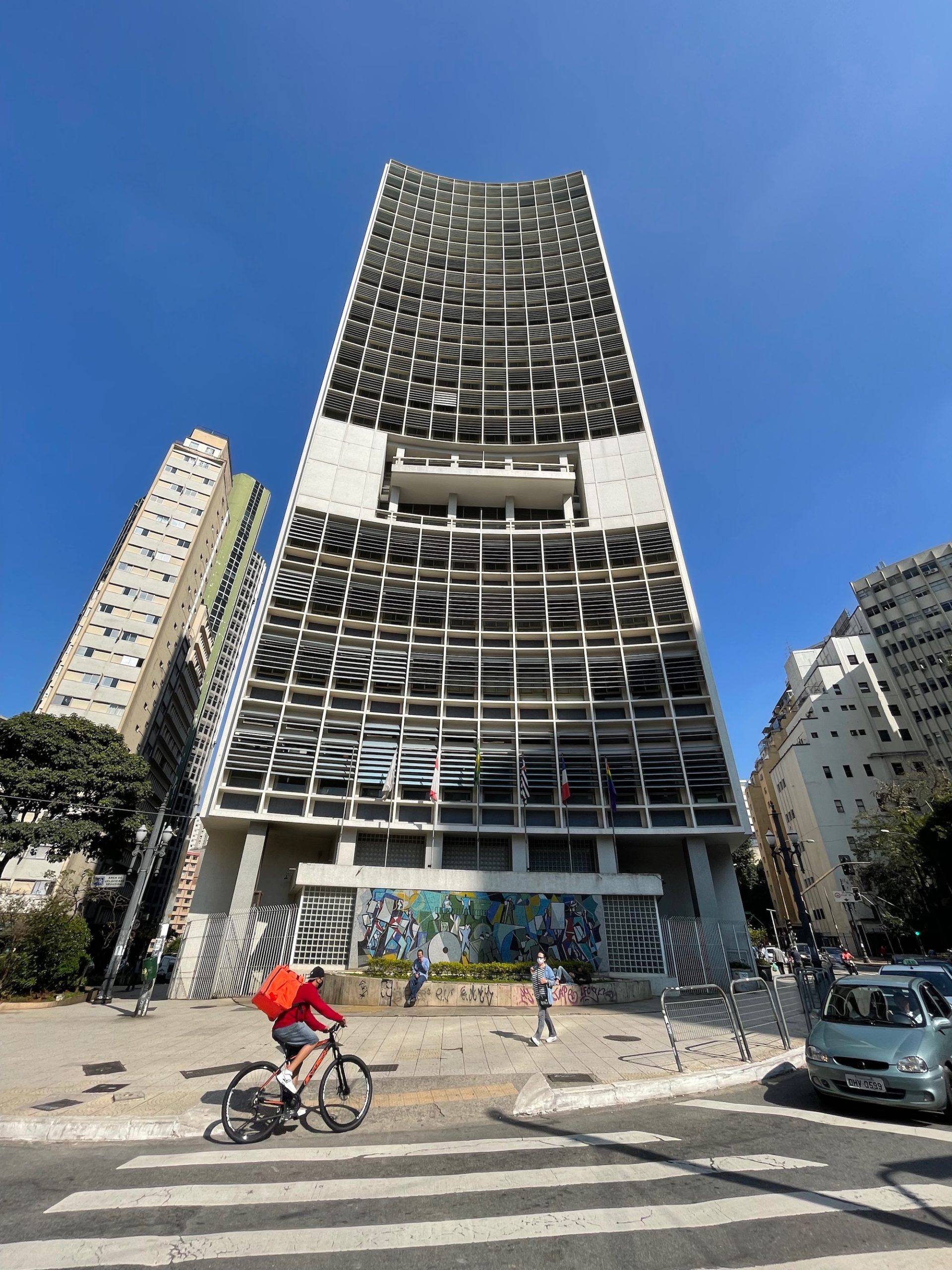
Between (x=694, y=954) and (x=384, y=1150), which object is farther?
(x=694, y=954)

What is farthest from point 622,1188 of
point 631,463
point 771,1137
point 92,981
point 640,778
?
point 631,463

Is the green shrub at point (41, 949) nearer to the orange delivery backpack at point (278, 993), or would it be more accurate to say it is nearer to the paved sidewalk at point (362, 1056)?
the paved sidewalk at point (362, 1056)

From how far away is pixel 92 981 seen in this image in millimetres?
31219

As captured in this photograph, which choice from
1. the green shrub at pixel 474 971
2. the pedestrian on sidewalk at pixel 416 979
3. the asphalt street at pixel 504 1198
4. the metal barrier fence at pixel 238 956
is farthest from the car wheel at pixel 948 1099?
the metal barrier fence at pixel 238 956

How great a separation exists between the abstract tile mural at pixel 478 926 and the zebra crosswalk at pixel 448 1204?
1919 centimetres

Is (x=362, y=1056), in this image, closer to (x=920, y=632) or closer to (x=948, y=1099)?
(x=948, y=1099)

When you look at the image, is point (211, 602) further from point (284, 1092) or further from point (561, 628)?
point (284, 1092)

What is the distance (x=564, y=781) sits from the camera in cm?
2958

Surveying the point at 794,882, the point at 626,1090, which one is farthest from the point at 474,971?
the point at 626,1090

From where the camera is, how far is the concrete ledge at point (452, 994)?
17.9 m

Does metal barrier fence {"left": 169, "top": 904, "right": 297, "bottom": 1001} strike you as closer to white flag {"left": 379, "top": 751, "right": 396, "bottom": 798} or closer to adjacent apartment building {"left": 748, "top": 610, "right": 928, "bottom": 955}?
white flag {"left": 379, "top": 751, "right": 396, "bottom": 798}

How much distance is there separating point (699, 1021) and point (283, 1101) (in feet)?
43.2

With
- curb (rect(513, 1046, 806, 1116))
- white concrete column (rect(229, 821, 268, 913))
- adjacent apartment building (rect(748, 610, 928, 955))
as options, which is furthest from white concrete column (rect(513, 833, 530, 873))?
adjacent apartment building (rect(748, 610, 928, 955))

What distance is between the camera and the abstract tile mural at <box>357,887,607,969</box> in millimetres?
23516
